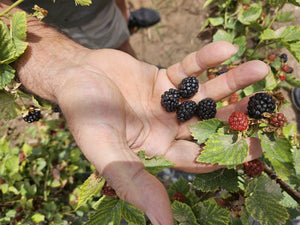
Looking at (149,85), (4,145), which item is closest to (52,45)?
(149,85)

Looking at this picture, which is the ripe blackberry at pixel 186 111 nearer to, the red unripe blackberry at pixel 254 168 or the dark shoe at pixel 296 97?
the red unripe blackberry at pixel 254 168

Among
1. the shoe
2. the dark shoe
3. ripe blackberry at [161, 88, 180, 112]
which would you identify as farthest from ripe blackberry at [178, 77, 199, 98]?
the shoe

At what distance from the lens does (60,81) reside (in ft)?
3.08

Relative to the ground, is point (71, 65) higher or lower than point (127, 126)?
higher

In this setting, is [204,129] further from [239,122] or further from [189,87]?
[189,87]

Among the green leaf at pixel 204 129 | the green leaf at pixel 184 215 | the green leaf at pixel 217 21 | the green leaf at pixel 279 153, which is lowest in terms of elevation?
the green leaf at pixel 184 215

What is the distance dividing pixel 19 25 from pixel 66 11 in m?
0.58

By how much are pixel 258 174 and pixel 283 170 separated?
15cm

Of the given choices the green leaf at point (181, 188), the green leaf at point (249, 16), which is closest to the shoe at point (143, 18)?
the green leaf at point (249, 16)

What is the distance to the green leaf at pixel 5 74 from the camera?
89cm

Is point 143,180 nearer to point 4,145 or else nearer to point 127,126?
point 127,126

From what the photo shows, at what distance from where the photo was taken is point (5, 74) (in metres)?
0.90

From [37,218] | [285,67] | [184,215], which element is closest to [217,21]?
[285,67]

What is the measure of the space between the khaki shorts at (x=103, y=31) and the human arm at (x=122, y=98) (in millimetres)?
354
